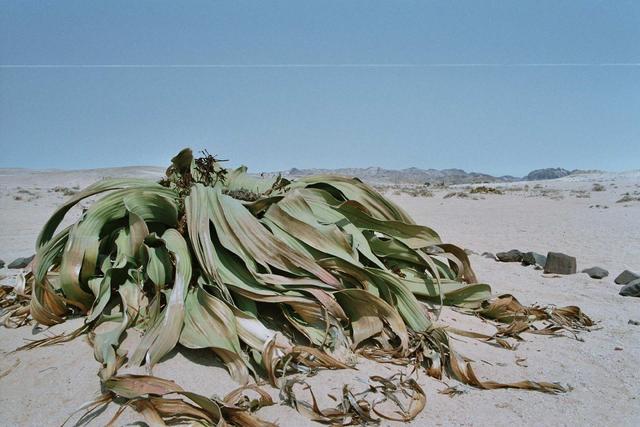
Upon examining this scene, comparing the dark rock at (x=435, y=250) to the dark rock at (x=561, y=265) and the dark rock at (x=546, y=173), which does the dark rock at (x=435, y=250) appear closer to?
the dark rock at (x=561, y=265)

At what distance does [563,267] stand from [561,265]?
2 cm

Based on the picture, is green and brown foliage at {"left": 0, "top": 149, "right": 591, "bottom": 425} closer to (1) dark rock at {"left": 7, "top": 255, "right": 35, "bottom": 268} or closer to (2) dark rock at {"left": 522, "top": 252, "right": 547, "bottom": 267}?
(1) dark rock at {"left": 7, "top": 255, "right": 35, "bottom": 268}

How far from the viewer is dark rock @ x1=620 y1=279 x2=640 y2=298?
370 cm

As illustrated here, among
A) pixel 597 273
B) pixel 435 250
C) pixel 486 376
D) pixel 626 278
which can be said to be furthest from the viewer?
pixel 597 273

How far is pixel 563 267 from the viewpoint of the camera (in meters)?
4.52

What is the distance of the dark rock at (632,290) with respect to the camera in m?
3.70

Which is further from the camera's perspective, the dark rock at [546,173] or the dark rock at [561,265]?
the dark rock at [546,173]

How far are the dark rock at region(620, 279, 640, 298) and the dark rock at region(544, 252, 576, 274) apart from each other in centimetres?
74

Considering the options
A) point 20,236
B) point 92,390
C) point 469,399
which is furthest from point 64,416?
point 20,236

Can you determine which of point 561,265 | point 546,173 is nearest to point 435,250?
point 561,265

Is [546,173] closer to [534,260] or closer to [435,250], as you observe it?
[534,260]

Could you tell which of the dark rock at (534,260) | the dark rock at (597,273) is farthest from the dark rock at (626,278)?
the dark rock at (534,260)

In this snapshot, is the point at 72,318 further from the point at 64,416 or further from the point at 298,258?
the point at 298,258

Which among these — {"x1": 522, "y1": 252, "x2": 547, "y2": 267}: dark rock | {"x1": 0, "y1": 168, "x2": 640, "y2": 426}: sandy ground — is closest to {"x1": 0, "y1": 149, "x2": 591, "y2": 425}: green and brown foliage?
{"x1": 0, "y1": 168, "x2": 640, "y2": 426}: sandy ground
